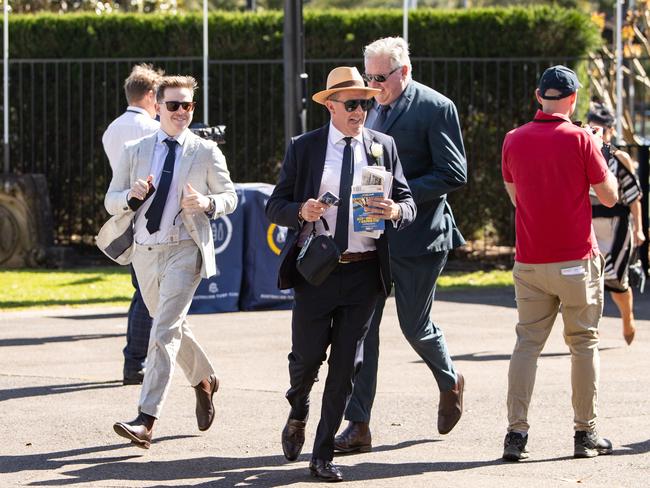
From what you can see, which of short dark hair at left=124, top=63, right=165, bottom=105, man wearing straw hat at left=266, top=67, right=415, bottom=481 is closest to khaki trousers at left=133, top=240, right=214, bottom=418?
man wearing straw hat at left=266, top=67, right=415, bottom=481

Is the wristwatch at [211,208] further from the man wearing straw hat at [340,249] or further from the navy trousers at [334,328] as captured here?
the navy trousers at [334,328]

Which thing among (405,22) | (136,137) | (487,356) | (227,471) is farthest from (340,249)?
(405,22)

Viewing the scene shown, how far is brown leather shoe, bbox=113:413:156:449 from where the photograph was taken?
6.54m

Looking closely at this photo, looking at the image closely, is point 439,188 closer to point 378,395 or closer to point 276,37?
point 378,395

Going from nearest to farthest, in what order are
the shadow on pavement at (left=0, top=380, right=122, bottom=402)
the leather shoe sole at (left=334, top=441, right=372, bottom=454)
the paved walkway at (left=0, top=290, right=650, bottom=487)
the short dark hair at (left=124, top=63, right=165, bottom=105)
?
1. the paved walkway at (left=0, top=290, right=650, bottom=487)
2. the leather shoe sole at (left=334, top=441, right=372, bottom=454)
3. the shadow on pavement at (left=0, top=380, right=122, bottom=402)
4. the short dark hair at (left=124, top=63, right=165, bottom=105)

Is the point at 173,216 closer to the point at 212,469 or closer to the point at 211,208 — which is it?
the point at 211,208

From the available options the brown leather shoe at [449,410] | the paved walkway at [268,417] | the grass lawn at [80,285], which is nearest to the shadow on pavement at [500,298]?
the grass lawn at [80,285]

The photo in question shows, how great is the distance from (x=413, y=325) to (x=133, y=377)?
243 cm

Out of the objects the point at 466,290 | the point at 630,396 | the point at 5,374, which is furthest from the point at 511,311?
the point at 5,374

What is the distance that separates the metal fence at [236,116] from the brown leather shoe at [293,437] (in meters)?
9.25

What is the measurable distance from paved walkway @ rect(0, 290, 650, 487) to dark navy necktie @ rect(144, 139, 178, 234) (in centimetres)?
114

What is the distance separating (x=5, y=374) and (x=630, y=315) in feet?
14.8

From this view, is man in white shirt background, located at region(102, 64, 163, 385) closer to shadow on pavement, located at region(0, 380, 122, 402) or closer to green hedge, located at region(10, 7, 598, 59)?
shadow on pavement, located at region(0, 380, 122, 402)

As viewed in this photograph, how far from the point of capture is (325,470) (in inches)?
243
